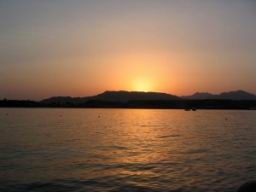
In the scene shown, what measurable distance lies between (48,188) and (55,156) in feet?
38.7

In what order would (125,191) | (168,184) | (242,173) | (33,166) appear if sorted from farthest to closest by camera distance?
(33,166)
(242,173)
(168,184)
(125,191)

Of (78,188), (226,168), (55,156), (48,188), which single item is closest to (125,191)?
(78,188)

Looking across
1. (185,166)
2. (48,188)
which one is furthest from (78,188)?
(185,166)

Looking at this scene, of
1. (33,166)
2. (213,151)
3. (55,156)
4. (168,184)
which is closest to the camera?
(168,184)

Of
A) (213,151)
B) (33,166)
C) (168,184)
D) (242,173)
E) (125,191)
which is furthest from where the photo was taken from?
(213,151)

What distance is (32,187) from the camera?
20.0 meters

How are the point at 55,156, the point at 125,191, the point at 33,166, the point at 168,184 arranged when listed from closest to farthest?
the point at 125,191 → the point at 168,184 → the point at 33,166 → the point at 55,156

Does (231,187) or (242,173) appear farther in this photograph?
(242,173)

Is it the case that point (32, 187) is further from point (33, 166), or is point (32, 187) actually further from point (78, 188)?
point (33, 166)

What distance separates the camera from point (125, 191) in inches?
761

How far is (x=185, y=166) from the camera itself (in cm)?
2714

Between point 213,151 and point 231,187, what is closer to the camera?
point 231,187

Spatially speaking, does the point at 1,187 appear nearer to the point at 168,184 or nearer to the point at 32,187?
the point at 32,187

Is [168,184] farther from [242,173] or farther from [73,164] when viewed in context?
[73,164]
